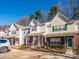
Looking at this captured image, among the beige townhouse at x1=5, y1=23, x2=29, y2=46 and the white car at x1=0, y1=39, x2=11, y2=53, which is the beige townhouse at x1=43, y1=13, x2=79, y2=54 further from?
the white car at x1=0, y1=39, x2=11, y2=53

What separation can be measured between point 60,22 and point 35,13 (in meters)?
35.2

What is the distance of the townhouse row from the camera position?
1410 inches

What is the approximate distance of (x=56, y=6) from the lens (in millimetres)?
64250

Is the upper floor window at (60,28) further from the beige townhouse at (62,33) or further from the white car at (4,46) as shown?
the white car at (4,46)

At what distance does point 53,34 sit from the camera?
126 ft

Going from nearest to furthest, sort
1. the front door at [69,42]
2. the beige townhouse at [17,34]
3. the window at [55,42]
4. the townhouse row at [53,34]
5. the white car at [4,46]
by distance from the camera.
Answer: the white car at [4,46] < the townhouse row at [53,34] < the front door at [69,42] < the window at [55,42] < the beige townhouse at [17,34]

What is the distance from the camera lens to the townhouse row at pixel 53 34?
35.8m

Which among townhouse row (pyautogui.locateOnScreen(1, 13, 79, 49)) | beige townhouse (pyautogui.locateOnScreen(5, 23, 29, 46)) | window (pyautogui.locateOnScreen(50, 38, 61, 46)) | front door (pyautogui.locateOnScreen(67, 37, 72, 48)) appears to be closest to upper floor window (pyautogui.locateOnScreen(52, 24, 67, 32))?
townhouse row (pyautogui.locateOnScreen(1, 13, 79, 49))

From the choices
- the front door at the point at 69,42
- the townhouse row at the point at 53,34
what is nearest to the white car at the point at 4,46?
the townhouse row at the point at 53,34

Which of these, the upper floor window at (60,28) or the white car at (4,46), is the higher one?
the upper floor window at (60,28)

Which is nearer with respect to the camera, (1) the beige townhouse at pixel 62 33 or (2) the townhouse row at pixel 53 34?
(1) the beige townhouse at pixel 62 33

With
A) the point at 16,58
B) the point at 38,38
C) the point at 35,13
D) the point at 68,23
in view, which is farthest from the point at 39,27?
the point at 35,13

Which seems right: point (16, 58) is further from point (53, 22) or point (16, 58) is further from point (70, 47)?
point (53, 22)

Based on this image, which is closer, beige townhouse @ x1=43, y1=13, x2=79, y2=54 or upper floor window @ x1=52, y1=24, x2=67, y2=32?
beige townhouse @ x1=43, y1=13, x2=79, y2=54
